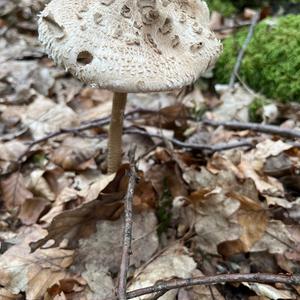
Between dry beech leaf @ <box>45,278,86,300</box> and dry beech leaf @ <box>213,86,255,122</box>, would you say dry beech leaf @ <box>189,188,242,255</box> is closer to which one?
dry beech leaf @ <box>45,278,86,300</box>

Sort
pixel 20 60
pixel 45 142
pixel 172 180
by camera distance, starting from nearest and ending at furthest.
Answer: pixel 172 180 < pixel 45 142 < pixel 20 60

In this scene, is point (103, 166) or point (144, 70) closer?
point (144, 70)

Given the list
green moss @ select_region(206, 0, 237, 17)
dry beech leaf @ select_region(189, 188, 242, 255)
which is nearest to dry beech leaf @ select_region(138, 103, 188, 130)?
dry beech leaf @ select_region(189, 188, 242, 255)

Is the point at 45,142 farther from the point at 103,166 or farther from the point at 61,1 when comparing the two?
the point at 61,1

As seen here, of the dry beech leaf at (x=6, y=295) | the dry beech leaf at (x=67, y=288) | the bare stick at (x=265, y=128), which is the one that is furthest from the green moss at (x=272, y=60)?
the dry beech leaf at (x=6, y=295)

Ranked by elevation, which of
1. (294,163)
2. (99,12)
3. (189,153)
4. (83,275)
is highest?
(99,12)

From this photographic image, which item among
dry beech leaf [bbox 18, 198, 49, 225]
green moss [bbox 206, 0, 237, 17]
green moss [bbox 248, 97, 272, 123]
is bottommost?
dry beech leaf [bbox 18, 198, 49, 225]

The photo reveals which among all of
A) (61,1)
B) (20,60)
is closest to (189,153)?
(61,1)
